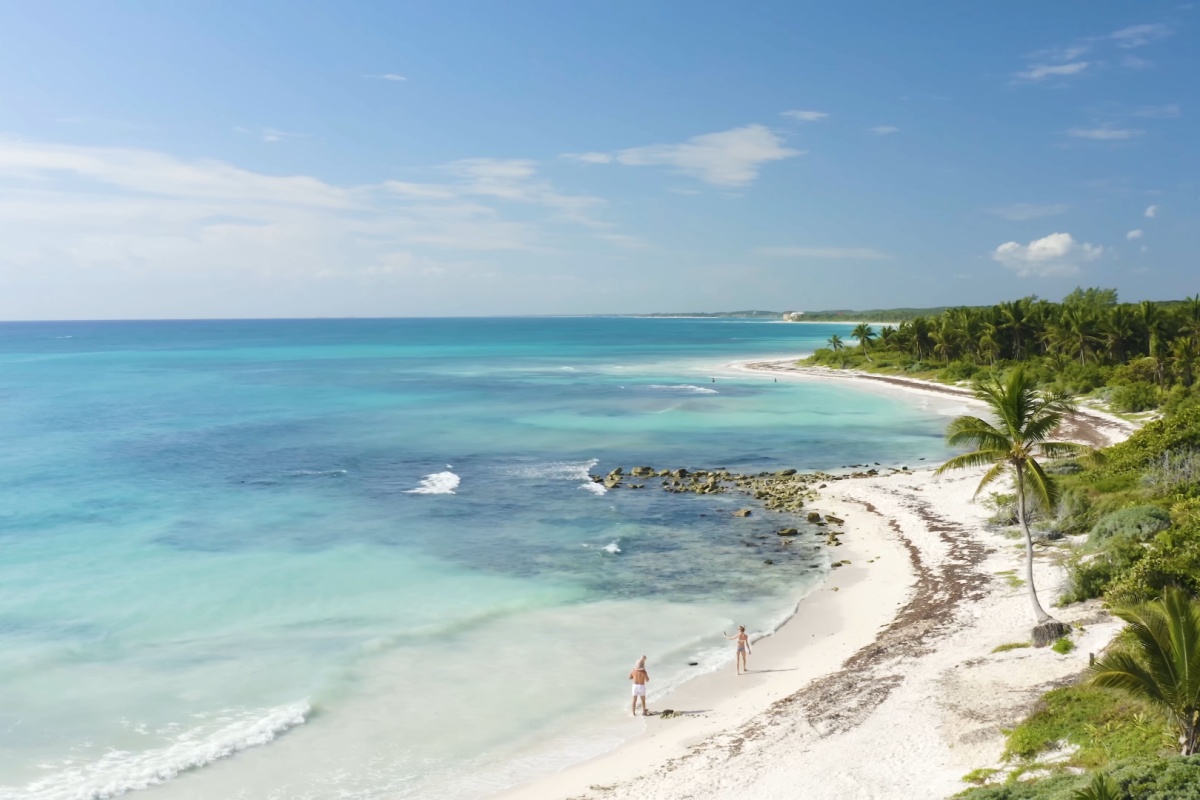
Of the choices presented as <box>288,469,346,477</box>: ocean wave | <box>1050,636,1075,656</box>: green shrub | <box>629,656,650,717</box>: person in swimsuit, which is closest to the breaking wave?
<box>288,469,346,477</box>: ocean wave

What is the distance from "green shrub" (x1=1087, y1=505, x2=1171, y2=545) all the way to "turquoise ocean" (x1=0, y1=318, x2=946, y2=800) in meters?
10.1

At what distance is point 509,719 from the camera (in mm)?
21375

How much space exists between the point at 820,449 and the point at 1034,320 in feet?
153

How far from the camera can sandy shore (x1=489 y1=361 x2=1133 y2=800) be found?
1659cm

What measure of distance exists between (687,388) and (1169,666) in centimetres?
9252

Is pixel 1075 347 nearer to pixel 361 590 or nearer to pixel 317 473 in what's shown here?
pixel 317 473

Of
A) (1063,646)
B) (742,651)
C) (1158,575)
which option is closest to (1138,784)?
(1063,646)

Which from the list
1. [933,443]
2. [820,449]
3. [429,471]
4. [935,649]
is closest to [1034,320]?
[933,443]

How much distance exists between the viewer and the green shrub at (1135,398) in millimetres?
62656

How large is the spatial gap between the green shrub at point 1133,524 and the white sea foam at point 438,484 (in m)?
32.2

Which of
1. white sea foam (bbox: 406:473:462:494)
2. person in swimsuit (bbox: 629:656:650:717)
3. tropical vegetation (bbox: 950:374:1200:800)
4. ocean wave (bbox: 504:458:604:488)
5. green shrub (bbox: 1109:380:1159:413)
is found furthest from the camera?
green shrub (bbox: 1109:380:1159:413)

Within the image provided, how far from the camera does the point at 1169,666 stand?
12.9 meters

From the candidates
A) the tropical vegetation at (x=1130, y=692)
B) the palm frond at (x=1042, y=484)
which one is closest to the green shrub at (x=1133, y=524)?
the tropical vegetation at (x=1130, y=692)

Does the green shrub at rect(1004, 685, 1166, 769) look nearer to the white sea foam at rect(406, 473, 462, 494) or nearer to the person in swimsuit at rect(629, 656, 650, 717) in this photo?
the person in swimsuit at rect(629, 656, 650, 717)
